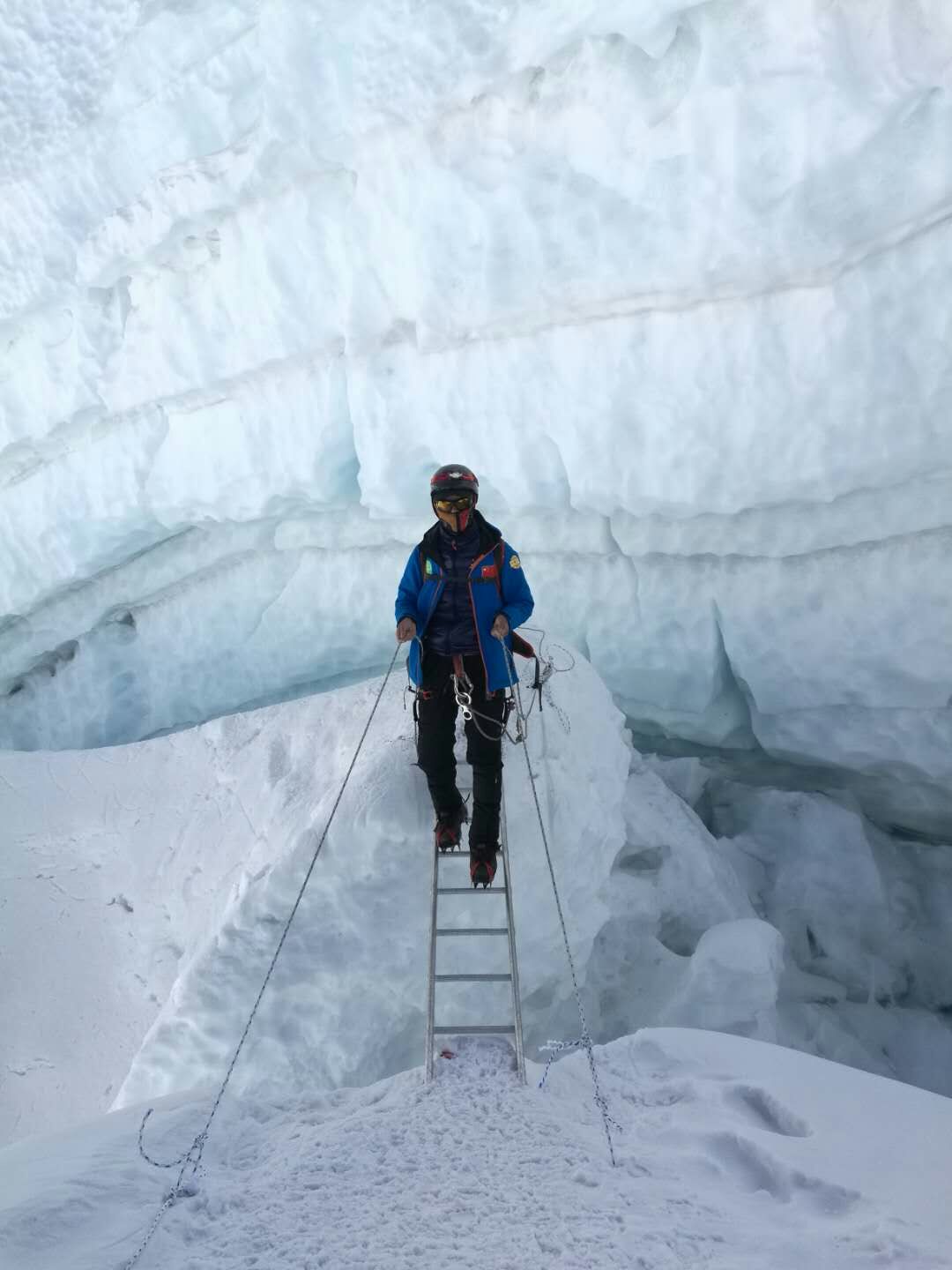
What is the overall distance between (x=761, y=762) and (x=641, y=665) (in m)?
1.27

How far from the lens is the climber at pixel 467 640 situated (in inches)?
116

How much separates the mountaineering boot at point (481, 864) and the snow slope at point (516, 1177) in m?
0.49

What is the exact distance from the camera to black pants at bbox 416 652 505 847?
9.68 feet

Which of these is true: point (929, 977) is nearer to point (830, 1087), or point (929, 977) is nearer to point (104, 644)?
point (830, 1087)

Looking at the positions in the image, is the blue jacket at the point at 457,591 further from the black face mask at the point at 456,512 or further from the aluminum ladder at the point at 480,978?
the aluminum ladder at the point at 480,978

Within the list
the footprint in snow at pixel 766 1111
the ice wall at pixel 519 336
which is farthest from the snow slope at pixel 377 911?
the footprint in snow at pixel 766 1111

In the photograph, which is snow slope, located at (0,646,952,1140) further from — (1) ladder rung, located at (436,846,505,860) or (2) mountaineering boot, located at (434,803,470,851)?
(2) mountaineering boot, located at (434,803,470,851)

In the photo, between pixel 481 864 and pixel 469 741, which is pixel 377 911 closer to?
pixel 481 864

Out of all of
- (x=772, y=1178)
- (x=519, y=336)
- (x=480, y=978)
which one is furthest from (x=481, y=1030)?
(x=519, y=336)

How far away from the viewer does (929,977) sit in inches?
214

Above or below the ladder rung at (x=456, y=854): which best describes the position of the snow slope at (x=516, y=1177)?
below

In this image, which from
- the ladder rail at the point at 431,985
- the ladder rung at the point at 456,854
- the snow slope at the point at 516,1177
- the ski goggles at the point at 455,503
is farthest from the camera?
the ladder rung at the point at 456,854

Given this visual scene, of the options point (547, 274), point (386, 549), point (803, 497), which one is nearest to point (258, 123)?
point (547, 274)

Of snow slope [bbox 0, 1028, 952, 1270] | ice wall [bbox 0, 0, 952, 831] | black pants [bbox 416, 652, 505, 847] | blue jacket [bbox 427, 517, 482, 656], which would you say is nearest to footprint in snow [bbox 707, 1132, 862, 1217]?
snow slope [bbox 0, 1028, 952, 1270]
